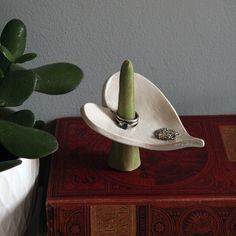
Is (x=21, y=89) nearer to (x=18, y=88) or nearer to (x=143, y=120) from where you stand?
(x=18, y=88)

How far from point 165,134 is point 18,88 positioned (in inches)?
8.7

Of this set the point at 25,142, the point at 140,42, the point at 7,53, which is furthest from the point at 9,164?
the point at 140,42

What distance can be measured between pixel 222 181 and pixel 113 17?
0.99 feet

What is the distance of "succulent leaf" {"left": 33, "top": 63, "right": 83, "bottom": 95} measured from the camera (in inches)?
31.7

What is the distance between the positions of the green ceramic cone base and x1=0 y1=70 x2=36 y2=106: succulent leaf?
0.17m

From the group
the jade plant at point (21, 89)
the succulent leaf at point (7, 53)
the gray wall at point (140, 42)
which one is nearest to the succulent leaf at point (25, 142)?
the jade plant at point (21, 89)

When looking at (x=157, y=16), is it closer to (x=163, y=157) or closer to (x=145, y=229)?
(x=163, y=157)

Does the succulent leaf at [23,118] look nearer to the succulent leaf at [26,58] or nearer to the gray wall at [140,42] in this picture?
the succulent leaf at [26,58]

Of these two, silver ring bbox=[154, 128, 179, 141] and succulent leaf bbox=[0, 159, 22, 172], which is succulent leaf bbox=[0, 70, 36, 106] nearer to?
succulent leaf bbox=[0, 159, 22, 172]

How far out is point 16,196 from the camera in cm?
80

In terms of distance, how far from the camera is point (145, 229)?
0.82 metres

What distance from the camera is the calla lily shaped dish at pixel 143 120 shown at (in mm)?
811

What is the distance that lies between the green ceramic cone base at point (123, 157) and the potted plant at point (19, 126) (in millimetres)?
107

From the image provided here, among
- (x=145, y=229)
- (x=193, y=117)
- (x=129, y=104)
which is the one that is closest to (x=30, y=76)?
(x=129, y=104)
